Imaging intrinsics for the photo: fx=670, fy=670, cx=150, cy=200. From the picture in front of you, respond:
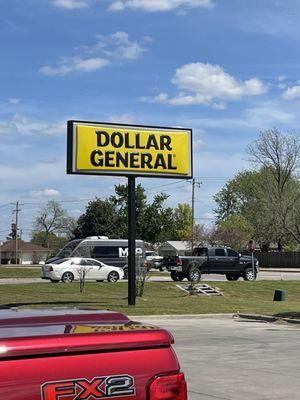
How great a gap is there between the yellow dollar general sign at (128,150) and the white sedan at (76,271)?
38.6 feet

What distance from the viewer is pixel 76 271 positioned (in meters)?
34.7

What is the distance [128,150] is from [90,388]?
20.7 metres

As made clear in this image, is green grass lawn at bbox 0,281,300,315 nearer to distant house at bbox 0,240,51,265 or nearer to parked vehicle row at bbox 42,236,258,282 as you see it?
parked vehicle row at bbox 42,236,258,282

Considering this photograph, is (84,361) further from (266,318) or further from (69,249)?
(69,249)

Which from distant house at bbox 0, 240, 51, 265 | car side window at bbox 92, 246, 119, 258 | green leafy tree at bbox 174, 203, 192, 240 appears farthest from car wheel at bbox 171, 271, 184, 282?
distant house at bbox 0, 240, 51, 265

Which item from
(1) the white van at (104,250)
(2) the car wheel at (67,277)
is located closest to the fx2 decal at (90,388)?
(2) the car wheel at (67,277)

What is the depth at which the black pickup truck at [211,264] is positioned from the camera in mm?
35312

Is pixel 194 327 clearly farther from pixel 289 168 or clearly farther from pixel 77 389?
pixel 289 168

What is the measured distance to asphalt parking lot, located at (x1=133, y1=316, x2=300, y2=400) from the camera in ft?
28.5

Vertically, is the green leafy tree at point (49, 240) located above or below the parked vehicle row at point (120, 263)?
above

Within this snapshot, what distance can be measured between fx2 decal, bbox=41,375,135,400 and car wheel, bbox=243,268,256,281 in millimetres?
36170

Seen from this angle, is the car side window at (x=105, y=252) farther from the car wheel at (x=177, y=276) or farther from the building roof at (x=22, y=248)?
the building roof at (x=22, y=248)

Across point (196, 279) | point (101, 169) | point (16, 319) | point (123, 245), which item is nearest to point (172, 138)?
point (101, 169)

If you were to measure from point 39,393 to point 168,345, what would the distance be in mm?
709
